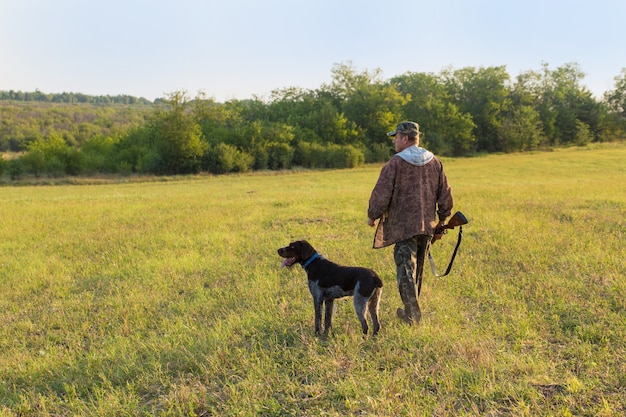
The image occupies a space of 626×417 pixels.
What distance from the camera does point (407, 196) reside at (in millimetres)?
4848

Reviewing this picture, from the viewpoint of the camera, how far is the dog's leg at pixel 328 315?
477 cm

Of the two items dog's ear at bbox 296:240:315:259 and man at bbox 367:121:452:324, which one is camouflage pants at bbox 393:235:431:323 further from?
dog's ear at bbox 296:240:315:259

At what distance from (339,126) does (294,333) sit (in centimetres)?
5327

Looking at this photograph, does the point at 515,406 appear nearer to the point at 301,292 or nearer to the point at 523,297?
the point at 523,297

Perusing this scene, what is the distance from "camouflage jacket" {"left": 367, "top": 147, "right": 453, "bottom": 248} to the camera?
4.78 m

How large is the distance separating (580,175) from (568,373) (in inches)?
1275

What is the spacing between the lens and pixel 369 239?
10.1 metres

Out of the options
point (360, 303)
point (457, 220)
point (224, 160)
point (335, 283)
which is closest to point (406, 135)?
point (457, 220)

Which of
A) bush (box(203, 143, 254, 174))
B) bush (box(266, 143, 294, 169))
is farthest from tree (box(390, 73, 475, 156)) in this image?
bush (box(203, 143, 254, 174))

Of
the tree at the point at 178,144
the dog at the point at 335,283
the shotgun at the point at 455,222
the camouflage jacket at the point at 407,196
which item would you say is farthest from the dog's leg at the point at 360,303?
the tree at the point at 178,144

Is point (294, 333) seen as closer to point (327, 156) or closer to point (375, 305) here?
point (375, 305)

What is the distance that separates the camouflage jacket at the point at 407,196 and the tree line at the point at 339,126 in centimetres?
4243

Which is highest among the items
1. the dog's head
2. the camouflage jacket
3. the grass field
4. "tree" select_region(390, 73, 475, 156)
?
"tree" select_region(390, 73, 475, 156)

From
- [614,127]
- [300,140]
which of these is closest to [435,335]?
[300,140]
